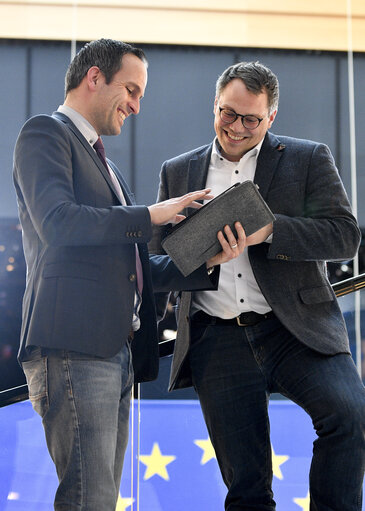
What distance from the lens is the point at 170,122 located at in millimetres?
5094

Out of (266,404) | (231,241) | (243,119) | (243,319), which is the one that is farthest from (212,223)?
(266,404)

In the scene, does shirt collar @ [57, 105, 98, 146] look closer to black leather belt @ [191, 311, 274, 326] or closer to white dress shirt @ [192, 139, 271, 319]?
white dress shirt @ [192, 139, 271, 319]

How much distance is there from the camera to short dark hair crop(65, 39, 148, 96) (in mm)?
1933

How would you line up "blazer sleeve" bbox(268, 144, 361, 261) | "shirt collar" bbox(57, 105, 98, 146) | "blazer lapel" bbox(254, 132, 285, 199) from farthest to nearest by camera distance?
1. "blazer lapel" bbox(254, 132, 285, 199)
2. "blazer sleeve" bbox(268, 144, 361, 261)
3. "shirt collar" bbox(57, 105, 98, 146)

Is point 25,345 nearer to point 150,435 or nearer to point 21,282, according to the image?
point 150,435

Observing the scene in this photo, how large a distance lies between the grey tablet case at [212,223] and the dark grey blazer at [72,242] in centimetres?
14

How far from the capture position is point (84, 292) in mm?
1676

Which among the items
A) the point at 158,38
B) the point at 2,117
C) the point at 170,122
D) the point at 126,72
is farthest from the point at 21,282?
the point at 126,72

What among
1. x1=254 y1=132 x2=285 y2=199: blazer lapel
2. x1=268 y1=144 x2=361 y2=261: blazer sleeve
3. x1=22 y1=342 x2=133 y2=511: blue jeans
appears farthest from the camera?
x1=254 y1=132 x2=285 y2=199: blazer lapel

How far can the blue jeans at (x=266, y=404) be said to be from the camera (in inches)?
71.7

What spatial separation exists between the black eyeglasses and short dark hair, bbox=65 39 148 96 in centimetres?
38

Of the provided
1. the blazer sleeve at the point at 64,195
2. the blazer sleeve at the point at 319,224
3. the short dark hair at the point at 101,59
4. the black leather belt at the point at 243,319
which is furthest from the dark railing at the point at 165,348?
the short dark hair at the point at 101,59

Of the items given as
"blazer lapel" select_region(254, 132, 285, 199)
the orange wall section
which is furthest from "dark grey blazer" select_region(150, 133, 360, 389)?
the orange wall section

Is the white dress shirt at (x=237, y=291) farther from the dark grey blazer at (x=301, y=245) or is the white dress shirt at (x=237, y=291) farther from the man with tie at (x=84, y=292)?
the man with tie at (x=84, y=292)
